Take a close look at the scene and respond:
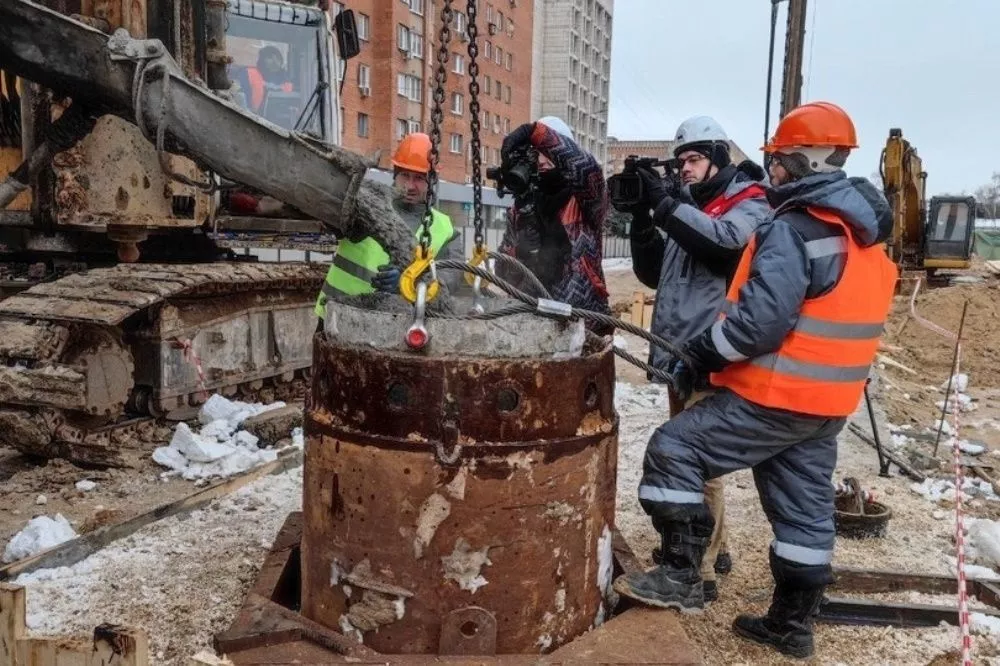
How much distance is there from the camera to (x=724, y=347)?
3279mm

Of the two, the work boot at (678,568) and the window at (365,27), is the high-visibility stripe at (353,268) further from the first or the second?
the window at (365,27)

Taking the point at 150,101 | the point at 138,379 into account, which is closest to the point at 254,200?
the point at 138,379

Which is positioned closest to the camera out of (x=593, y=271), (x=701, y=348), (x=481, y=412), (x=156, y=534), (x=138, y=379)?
(x=481, y=412)

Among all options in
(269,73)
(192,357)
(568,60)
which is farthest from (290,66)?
(568,60)

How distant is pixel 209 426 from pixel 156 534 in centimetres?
235

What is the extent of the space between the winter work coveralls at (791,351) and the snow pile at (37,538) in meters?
2.84

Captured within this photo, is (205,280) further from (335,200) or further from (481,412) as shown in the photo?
(481,412)

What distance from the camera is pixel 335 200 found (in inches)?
155

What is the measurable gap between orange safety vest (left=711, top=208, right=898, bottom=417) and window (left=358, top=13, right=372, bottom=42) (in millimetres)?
39851

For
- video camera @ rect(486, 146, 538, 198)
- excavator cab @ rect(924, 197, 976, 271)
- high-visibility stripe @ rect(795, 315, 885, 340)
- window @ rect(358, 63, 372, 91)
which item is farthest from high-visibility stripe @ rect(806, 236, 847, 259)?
window @ rect(358, 63, 372, 91)

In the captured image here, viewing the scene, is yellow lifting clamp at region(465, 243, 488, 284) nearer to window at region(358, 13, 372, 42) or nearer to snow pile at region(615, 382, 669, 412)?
snow pile at region(615, 382, 669, 412)

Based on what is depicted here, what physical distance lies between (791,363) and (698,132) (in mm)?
1204

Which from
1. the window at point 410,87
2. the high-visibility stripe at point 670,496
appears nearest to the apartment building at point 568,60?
the window at point 410,87

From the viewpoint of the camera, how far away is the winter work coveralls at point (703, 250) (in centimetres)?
376
